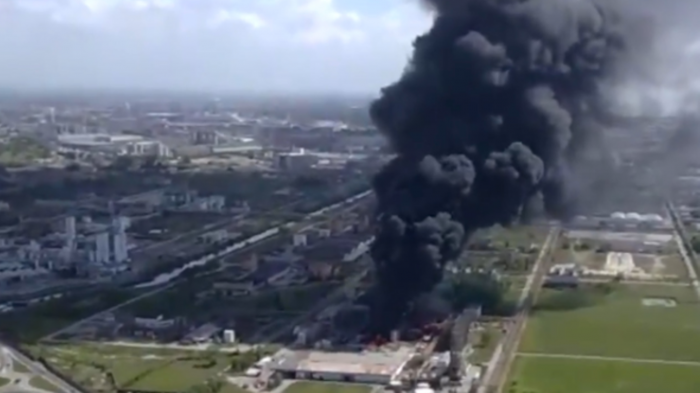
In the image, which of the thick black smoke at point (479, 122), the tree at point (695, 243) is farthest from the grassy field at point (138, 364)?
the tree at point (695, 243)

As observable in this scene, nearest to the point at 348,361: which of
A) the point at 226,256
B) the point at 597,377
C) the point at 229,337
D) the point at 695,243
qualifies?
the point at 229,337

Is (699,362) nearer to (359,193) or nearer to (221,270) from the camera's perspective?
(221,270)

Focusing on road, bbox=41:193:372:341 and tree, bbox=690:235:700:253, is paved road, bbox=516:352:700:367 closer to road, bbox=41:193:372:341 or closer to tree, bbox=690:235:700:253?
road, bbox=41:193:372:341

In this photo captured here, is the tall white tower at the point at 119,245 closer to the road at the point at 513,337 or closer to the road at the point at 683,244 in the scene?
the road at the point at 513,337

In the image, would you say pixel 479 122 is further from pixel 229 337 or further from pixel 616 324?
pixel 229 337

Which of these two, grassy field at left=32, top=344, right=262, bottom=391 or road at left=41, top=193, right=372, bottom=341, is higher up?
grassy field at left=32, top=344, right=262, bottom=391

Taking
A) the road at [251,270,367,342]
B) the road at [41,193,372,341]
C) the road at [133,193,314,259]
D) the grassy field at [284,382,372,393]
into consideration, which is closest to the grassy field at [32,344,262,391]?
the grassy field at [284,382,372,393]
